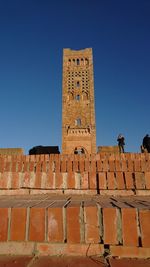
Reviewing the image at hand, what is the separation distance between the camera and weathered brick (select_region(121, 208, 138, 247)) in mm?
1395

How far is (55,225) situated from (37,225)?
14 cm

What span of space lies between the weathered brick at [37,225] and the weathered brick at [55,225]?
0.18ft

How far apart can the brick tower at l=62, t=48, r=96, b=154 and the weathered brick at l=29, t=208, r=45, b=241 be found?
23003 mm

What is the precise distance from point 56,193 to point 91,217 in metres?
1.84

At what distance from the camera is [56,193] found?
10.6ft

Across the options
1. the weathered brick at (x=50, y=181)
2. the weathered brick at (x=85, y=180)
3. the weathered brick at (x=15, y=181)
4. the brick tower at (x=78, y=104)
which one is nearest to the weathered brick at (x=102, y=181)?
the weathered brick at (x=85, y=180)

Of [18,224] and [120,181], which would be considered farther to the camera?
[120,181]

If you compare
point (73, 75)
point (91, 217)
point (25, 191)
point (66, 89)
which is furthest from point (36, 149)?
point (91, 217)

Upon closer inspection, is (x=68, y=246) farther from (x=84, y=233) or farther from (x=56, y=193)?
(x=56, y=193)

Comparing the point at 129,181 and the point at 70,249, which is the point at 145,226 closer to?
the point at 70,249

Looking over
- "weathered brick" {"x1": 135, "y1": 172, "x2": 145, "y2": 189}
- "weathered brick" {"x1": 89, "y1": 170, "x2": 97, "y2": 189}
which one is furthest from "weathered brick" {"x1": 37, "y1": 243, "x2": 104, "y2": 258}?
"weathered brick" {"x1": 135, "y1": 172, "x2": 145, "y2": 189}

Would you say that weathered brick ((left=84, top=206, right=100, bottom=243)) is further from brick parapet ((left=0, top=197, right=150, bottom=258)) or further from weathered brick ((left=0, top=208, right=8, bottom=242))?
weathered brick ((left=0, top=208, right=8, bottom=242))

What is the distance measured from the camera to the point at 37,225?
150cm

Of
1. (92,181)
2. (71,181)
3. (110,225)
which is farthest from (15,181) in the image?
(110,225)
